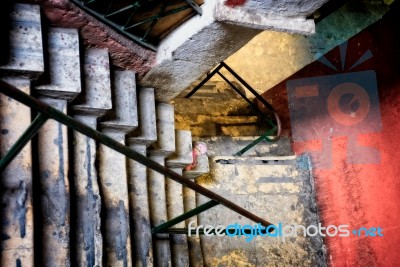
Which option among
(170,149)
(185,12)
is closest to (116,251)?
(170,149)

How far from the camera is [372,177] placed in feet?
11.4

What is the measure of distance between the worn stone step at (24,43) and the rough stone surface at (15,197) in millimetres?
166

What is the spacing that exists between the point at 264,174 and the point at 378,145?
0.97 meters

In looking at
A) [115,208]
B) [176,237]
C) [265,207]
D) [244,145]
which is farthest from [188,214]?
[244,145]

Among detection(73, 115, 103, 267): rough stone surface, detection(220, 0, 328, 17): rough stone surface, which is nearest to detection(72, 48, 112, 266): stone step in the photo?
detection(73, 115, 103, 267): rough stone surface

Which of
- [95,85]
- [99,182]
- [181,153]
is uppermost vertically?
[95,85]

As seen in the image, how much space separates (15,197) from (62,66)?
769 millimetres

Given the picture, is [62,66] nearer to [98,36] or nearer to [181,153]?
[98,36]

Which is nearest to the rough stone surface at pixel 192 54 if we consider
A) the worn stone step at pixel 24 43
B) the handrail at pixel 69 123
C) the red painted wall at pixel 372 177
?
the worn stone step at pixel 24 43

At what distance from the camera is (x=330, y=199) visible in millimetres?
3582

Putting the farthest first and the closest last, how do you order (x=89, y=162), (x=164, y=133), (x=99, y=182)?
(x=164, y=133) < (x=99, y=182) < (x=89, y=162)

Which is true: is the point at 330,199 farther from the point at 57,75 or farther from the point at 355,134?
the point at 57,75

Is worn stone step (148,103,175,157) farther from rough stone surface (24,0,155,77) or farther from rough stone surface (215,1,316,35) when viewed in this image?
rough stone surface (215,1,316,35)

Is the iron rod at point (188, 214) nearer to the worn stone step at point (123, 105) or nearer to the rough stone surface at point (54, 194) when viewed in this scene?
the rough stone surface at point (54, 194)
